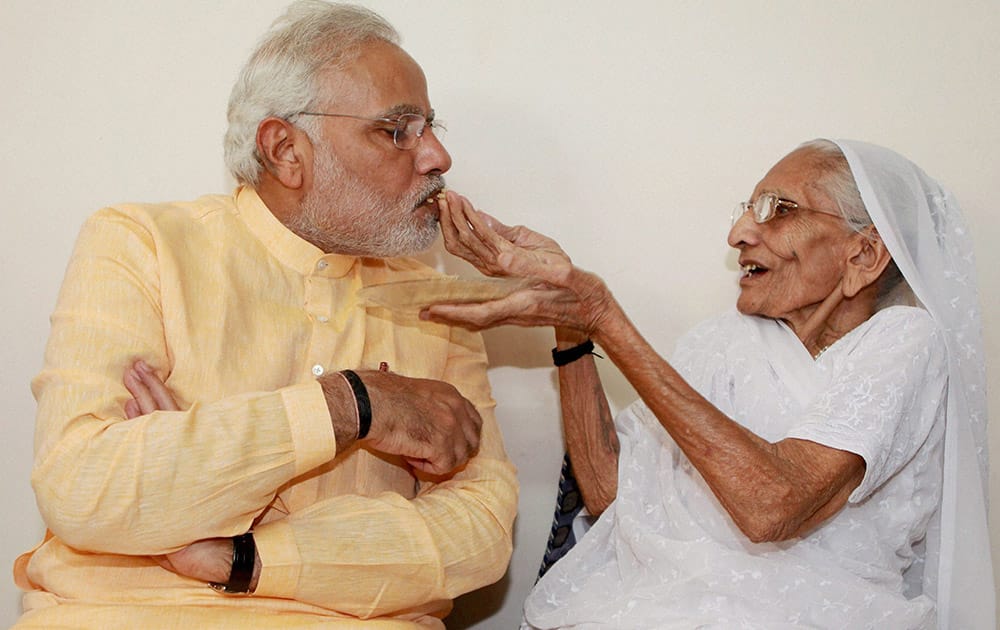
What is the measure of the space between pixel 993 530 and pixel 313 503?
2019 mm

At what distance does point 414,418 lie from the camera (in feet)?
7.38

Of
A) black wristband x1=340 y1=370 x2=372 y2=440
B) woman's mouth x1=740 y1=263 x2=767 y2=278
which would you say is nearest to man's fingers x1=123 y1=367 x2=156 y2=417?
black wristband x1=340 y1=370 x2=372 y2=440

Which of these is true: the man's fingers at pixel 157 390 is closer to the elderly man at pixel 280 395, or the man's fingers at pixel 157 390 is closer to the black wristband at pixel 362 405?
the elderly man at pixel 280 395

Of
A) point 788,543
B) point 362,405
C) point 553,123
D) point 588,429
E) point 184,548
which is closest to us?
point 184,548

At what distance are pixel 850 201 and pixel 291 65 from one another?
1.40 metres

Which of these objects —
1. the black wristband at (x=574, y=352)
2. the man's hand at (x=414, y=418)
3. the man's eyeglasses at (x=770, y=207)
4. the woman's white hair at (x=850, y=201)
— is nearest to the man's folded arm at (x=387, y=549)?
the man's hand at (x=414, y=418)

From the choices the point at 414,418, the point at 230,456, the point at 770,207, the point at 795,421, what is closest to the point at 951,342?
the point at 795,421

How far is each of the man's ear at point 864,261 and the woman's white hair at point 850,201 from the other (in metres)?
0.03

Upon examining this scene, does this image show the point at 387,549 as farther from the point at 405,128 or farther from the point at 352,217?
the point at 405,128

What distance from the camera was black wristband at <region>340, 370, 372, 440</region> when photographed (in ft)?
7.06

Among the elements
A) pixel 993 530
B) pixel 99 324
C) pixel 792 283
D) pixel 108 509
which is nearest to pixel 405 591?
pixel 108 509

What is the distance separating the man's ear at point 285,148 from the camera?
2.42 m

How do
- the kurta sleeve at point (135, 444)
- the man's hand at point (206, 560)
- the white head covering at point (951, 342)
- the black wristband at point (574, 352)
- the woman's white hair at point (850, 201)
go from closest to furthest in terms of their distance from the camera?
the kurta sleeve at point (135, 444)
the man's hand at point (206, 560)
the white head covering at point (951, 342)
the woman's white hair at point (850, 201)
the black wristband at point (574, 352)

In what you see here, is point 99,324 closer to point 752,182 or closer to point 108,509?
point 108,509
